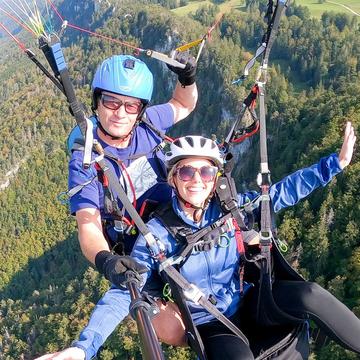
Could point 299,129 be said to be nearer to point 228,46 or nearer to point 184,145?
point 228,46

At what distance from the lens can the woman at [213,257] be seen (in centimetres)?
444

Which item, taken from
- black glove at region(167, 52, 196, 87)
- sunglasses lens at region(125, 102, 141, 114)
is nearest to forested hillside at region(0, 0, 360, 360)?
black glove at region(167, 52, 196, 87)

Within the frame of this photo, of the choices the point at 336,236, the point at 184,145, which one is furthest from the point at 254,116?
the point at 336,236

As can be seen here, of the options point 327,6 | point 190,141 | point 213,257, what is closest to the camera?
point 213,257

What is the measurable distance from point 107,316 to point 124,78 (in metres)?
2.53

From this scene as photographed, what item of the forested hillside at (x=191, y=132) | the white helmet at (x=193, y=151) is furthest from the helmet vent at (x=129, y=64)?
the forested hillside at (x=191, y=132)

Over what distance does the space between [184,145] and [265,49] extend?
1709 millimetres

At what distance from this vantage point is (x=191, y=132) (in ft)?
326

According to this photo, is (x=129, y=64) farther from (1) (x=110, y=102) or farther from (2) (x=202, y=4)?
(2) (x=202, y=4)

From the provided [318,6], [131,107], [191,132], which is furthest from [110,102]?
[318,6]

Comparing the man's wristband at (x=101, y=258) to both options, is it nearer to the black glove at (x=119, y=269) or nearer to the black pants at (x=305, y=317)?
the black glove at (x=119, y=269)

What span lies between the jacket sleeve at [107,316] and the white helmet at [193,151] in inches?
36.6

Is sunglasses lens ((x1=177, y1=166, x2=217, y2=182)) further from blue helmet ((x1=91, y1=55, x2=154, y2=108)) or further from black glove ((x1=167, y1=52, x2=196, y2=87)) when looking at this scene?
black glove ((x1=167, y1=52, x2=196, y2=87))

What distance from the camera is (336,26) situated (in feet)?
314
